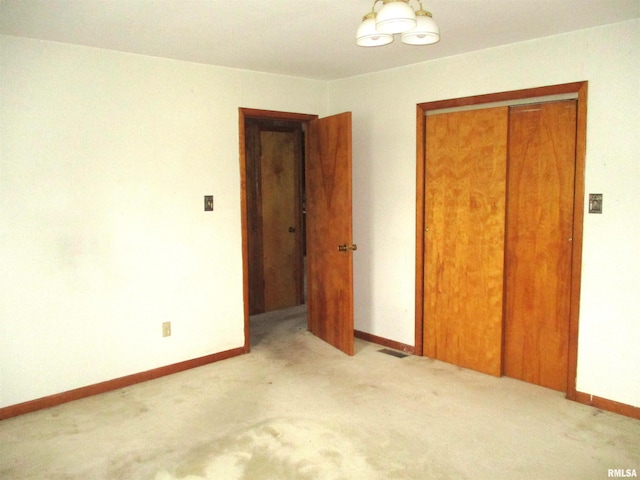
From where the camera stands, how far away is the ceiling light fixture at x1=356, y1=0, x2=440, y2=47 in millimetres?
1992

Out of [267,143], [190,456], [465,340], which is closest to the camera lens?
[190,456]

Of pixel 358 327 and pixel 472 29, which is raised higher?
pixel 472 29

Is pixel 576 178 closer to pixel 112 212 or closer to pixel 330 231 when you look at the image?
pixel 330 231

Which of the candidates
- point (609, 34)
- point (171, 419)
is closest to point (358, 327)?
point (171, 419)

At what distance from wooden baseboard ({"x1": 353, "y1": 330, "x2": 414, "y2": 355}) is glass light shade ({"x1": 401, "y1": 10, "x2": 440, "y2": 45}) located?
2.53 m

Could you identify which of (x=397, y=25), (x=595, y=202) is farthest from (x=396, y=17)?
(x=595, y=202)

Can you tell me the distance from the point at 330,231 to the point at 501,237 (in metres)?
1.38

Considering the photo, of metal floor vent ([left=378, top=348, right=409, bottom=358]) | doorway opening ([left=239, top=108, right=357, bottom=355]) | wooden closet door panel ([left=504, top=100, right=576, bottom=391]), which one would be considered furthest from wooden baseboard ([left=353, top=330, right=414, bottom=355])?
wooden closet door panel ([left=504, top=100, right=576, bottom=391])

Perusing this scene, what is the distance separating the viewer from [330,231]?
4.07 metres

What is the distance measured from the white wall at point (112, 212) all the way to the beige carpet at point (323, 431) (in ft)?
1.06

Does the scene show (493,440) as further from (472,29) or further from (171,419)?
(472,29)

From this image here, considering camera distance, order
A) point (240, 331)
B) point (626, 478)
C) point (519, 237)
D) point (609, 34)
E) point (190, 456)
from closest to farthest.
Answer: point (626, 478) → point (190, 456) → point (609, 34) → point (519, 237) → point (240, 331)

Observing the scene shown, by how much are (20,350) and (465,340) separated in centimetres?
304

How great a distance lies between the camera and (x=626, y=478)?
7.45 feet
